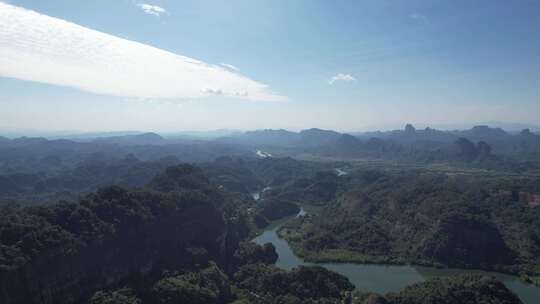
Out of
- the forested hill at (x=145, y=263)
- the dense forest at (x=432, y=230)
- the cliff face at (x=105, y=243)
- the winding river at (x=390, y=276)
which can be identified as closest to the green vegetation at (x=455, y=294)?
the forested hill at (x=145, y=263)

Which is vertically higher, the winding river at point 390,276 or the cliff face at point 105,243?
the cliff face at point 105,243

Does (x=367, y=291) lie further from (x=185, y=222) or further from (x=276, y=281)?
(x=185, y=222)

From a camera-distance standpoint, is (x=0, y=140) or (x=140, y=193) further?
(x=0, y=140)

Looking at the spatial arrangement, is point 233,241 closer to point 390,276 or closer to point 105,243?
point 105,243

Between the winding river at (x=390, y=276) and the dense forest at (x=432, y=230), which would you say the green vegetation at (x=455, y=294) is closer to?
the winding river at (x=390, y=276)

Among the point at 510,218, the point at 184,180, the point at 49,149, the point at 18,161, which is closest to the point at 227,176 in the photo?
the point at 184,180

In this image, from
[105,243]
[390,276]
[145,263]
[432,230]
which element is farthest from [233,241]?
[432,230]
